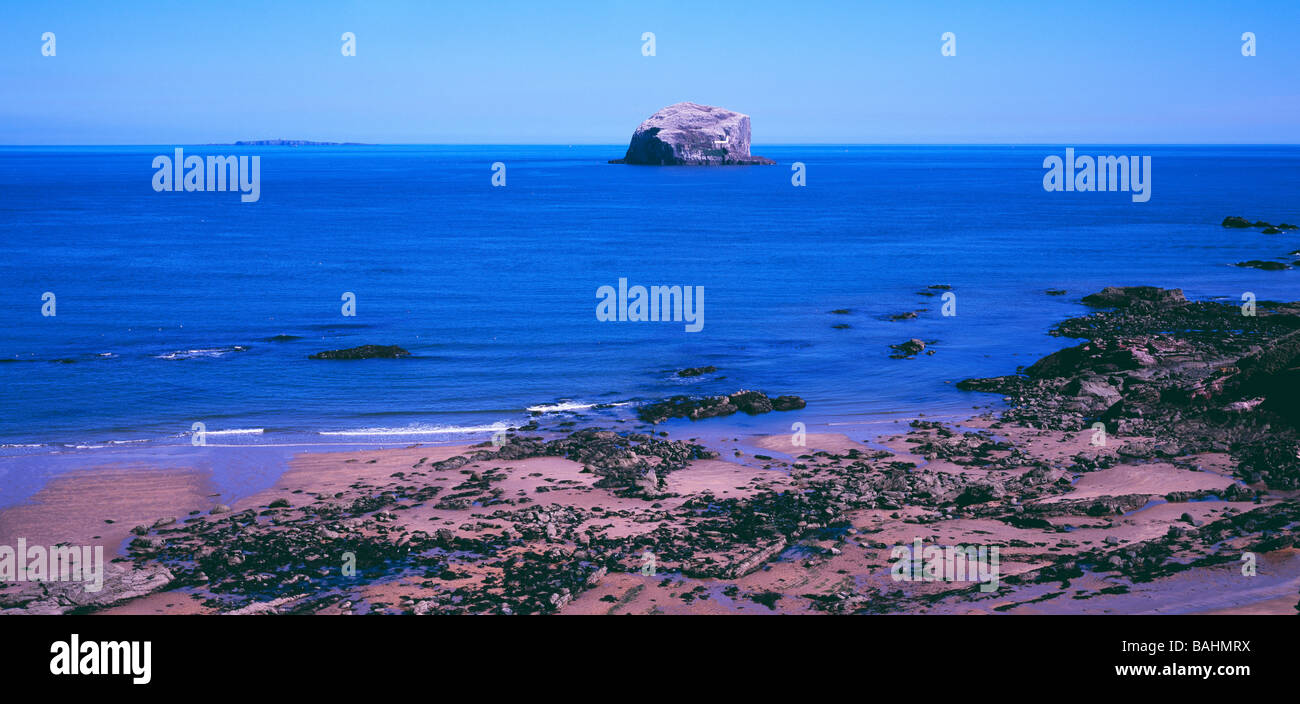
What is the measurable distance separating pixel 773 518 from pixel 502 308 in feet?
129

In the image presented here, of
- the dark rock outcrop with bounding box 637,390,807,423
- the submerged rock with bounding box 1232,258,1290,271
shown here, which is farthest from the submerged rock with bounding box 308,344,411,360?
the submerged rock with bounding box 1232,258,1290,271

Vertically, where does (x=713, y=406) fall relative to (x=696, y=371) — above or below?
below

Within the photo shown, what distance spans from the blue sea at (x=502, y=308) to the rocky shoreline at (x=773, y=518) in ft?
15.1

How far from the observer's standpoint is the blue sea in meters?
38.7

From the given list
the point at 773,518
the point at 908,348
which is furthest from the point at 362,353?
the point at 773,518

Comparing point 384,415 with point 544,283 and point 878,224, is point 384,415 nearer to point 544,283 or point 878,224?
point 544,283

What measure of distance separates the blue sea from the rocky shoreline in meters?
4.60

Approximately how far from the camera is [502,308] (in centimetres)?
6178

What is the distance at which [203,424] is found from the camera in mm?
36531
